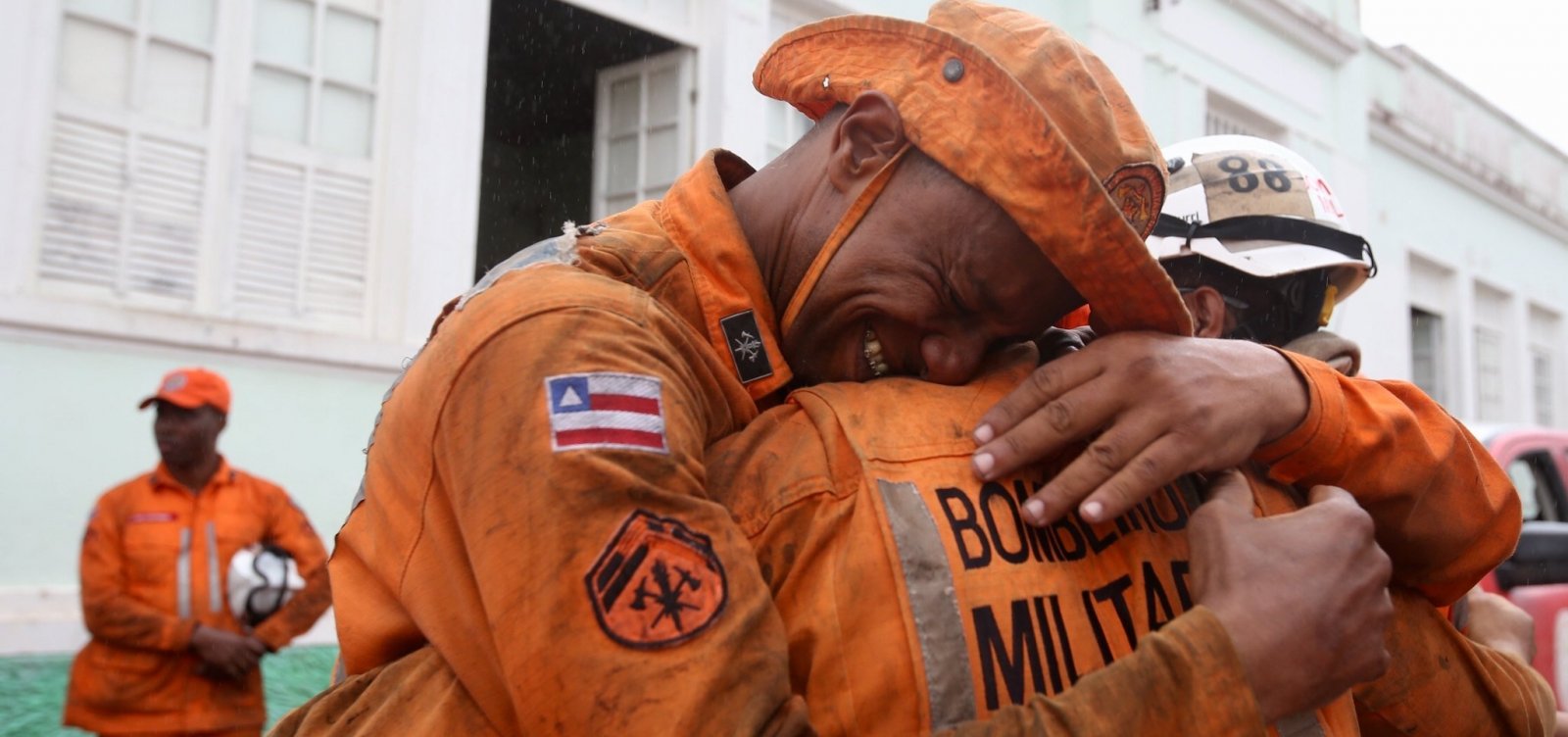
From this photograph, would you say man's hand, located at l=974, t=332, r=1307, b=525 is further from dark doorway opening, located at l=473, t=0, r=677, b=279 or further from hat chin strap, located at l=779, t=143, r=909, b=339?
dark doorway opening, located at l=473, t=0, r=677, b=279

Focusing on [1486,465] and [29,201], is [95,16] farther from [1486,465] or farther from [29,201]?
[1486,465]

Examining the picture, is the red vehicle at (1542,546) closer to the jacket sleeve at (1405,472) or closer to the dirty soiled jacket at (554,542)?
the jacket sleeve at (1405,472)

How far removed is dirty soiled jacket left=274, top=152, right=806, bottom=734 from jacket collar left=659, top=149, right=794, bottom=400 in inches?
3.0

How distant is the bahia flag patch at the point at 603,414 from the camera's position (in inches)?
47.7

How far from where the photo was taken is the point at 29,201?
17.1ft

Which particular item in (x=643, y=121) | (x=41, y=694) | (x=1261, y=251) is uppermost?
(x=643, y=121)

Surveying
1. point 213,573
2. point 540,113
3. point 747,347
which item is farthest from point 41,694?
point 540,113

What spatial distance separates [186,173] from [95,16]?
750mm

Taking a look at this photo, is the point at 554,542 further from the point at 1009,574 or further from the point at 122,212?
the point at 122,212

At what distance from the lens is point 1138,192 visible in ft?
5.28

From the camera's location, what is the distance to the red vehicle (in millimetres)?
4730

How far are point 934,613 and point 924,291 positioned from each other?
1.52 feet

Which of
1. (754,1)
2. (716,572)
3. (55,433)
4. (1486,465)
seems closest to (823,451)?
(716,572)

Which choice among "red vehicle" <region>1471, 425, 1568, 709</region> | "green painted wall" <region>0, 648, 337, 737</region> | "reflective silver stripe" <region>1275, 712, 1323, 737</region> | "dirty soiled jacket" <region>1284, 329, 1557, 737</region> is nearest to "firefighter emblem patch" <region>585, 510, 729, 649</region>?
"reflective silver stripe" <region>1275, 712, 1323, 737</region>
